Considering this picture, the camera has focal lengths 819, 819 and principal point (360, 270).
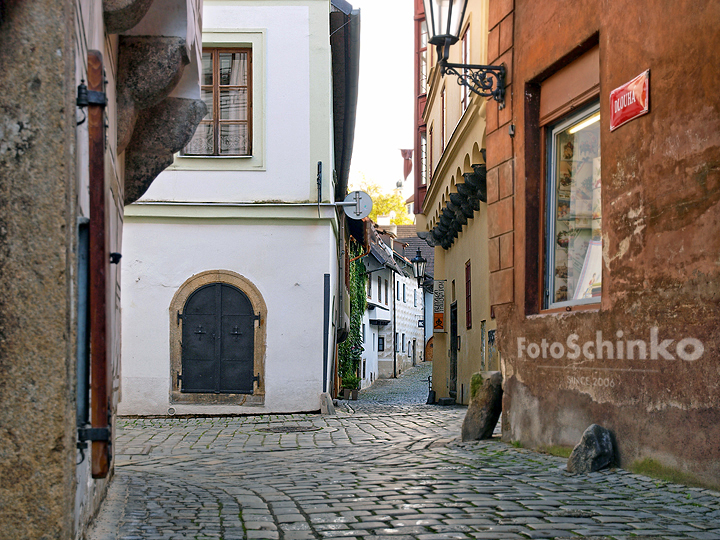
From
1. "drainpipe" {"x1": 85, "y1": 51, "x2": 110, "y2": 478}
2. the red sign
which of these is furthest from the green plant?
"drainpipe" {"x1": 85, "y1": 51, "x2": 110, "y2": 478}

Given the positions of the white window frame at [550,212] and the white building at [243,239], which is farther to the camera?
the white building at [243,239]

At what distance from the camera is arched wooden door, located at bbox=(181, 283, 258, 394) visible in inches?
500

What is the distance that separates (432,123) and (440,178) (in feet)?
11.7

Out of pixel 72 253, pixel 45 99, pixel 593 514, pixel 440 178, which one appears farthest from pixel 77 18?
pixel 440 178

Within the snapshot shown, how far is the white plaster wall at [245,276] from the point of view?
41.6ft

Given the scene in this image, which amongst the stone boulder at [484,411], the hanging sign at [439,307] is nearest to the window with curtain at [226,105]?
the stone boulder at [484,411]

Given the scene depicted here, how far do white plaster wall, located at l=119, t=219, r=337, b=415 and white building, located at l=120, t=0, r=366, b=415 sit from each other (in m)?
0.02

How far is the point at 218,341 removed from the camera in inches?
502

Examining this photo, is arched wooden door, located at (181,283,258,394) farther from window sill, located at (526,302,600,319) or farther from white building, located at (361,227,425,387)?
white building, located at (361,227,425,387)

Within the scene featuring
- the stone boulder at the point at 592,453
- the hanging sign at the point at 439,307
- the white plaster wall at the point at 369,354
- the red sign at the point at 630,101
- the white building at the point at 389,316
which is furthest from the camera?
the white building at the point at 389,316

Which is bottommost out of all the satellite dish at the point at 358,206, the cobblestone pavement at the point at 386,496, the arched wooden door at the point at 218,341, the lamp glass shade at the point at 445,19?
the cobblestone pavement at the point at 386,496

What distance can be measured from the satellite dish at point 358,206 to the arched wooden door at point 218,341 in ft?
7.24

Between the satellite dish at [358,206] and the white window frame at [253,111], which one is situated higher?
the white window frame at [253,111]

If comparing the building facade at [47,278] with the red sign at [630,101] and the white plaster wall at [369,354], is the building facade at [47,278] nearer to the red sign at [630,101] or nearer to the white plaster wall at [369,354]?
the red sign at [630,101]
